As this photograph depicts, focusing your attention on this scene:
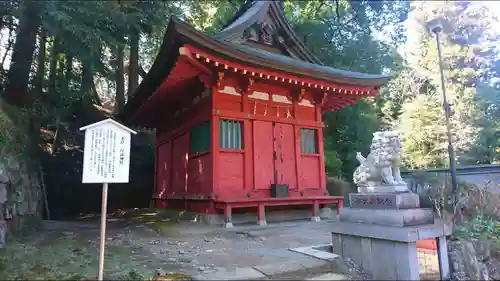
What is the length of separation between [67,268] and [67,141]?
438 inches

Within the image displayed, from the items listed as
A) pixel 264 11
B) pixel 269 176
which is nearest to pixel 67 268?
pixel 269 176

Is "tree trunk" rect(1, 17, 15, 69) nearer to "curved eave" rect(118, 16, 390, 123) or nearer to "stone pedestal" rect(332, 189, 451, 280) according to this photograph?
"curved eave" rect(118, 16, 390, 123)

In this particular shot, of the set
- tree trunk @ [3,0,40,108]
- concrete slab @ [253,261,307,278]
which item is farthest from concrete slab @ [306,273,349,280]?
tree trunk @ [3,0,40,108]

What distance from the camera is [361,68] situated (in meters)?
14.1

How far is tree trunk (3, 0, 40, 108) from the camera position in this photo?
8.05 metres

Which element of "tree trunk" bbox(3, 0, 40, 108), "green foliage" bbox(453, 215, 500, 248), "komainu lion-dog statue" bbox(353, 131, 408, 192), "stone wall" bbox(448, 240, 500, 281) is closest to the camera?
"stone wall" bbox(448, 240, 500, 281)

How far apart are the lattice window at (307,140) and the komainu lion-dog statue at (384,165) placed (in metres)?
4.21

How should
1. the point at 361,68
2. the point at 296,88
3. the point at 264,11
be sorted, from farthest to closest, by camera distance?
the point at 361,68 → the point at 264,11 → the point at 296,88

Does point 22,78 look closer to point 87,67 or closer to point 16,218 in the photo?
point 87,67

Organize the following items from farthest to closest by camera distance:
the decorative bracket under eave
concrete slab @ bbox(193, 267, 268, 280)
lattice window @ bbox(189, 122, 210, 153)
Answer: lattice window @ bbox(189, 122, 210, 153) < the decorative bracket under eave < concrete slab @ bbox(193, 267, 268, 280)

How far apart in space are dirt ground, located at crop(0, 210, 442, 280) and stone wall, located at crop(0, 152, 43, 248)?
295 millimetres

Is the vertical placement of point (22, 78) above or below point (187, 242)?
above

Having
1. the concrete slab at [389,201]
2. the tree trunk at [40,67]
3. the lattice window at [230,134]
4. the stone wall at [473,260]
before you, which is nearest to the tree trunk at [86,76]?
the tree trunk at [40,67]

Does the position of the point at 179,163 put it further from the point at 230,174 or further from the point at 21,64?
the point at 21,64
